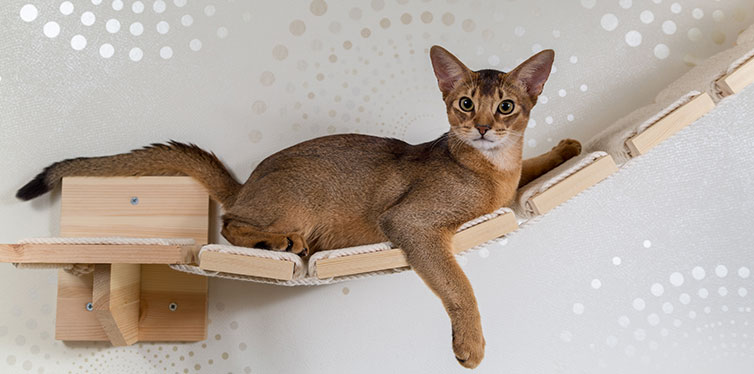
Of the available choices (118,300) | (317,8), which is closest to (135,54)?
(317,8)

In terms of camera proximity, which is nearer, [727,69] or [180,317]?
[727,69]

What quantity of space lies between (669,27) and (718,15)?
0.13 metres

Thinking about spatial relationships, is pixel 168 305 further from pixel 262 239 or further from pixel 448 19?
pixel 448 19

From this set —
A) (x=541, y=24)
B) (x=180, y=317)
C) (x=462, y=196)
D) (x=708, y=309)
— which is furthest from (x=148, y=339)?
(x=708, y=309)

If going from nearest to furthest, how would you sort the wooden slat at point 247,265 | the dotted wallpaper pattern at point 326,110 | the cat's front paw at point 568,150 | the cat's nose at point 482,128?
the wooden slat at point 247,265 < the cat's nose at point 482,128 < the cat's front paw at point 568,150 < the dotted wallpaper pattern at point 326,110

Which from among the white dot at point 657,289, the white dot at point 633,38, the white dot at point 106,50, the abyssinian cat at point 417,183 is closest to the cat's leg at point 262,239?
the abyssinian cat at point 417,183

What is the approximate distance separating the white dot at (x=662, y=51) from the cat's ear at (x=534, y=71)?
0.51m

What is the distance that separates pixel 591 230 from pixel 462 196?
48 cm

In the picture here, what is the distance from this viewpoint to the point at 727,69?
1.02 meters

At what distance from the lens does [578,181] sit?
38.8 inches

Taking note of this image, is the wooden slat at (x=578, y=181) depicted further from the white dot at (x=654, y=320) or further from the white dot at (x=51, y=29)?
the white dot at (x=51, y=29)

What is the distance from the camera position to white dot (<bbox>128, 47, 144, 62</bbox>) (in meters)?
1.43

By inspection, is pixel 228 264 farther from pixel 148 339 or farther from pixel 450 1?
pixel 450 1

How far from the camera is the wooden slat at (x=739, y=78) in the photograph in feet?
3.31
